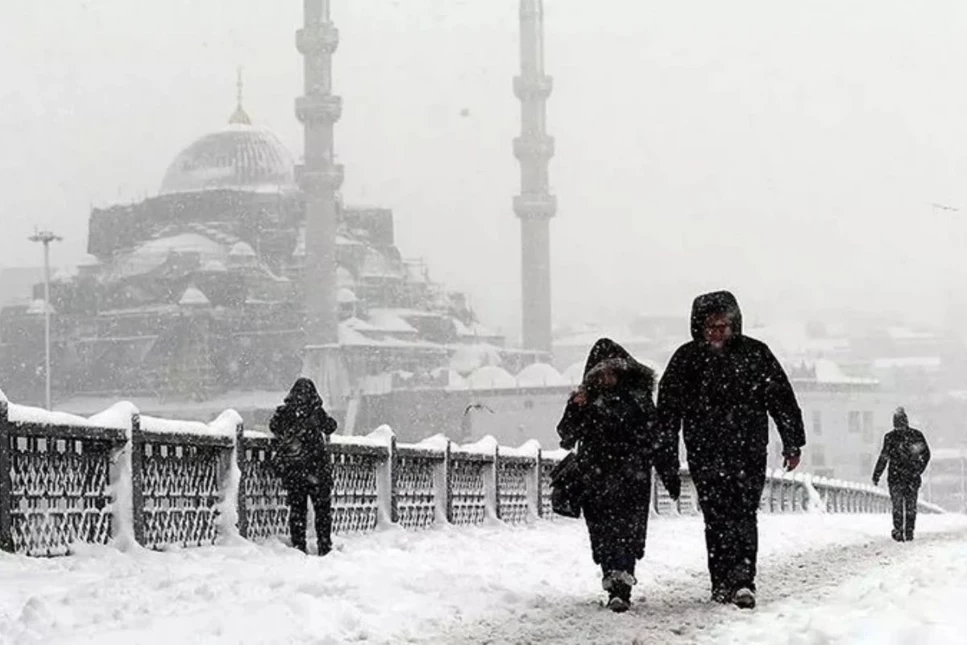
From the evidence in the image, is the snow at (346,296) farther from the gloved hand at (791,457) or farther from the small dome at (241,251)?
the gloved hand at (791,457)

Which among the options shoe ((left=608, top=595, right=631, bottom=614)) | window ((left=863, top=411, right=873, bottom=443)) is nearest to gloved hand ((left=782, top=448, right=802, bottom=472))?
shoe ((left=608, top=595, right=631, bottom=614))

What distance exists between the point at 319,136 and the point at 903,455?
6417 centimetres

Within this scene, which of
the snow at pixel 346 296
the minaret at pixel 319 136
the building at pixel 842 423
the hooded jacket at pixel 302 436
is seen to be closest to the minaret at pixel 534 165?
the snow at pixel 346 296

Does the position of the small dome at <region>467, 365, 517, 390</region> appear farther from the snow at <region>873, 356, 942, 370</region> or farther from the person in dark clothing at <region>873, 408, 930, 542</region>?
the person in dark clothing at <region>873, 408, 930, 542</region>

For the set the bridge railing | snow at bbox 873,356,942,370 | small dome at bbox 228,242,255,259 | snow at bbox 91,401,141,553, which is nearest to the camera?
snow at bbox 91,401,141,553

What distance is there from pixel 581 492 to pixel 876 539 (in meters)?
7.78

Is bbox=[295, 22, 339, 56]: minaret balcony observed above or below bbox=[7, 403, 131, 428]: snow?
above

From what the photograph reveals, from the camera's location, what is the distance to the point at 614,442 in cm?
652

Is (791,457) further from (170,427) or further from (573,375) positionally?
(573,375)

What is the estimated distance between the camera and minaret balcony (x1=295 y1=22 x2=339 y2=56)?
7606 cm

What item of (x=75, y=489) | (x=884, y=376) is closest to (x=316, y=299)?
(x=884, y=376)

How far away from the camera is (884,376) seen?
104 m

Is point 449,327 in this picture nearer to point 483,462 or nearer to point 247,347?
point 247,347

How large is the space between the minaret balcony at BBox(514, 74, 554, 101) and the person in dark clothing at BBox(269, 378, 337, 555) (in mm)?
77848
